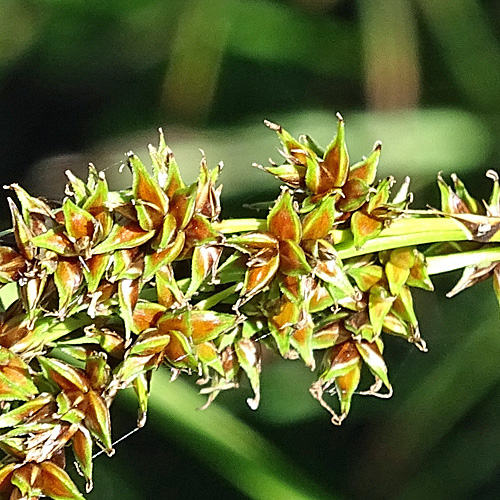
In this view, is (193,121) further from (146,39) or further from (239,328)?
(239,328)

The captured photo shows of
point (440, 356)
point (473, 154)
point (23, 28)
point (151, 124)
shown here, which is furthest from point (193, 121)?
point (440, 356)

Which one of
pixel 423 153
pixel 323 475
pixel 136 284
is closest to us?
pixel 136 284

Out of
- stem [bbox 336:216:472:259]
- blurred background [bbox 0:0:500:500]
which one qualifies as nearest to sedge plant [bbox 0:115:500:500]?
stem [bbox 336:216:472:259]

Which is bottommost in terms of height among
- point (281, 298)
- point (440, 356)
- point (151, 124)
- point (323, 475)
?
point (323, 475)

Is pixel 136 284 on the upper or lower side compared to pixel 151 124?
upper

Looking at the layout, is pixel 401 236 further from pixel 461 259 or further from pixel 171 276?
pixel 171 276

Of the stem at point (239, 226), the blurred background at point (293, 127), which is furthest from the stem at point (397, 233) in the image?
the blurred background at point (293, 127)

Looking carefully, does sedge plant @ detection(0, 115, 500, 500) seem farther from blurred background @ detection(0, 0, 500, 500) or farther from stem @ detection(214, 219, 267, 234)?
blurred background @ detection(0, 0, 500, 500)
